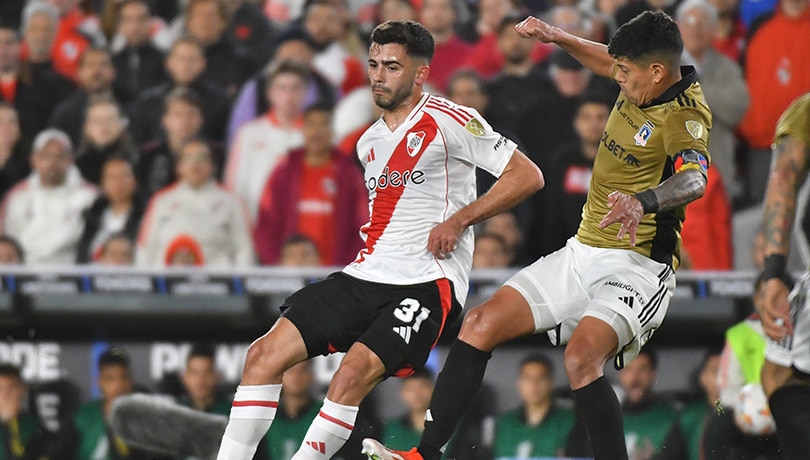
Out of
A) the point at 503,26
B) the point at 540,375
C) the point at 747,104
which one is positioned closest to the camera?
the point at 540,375

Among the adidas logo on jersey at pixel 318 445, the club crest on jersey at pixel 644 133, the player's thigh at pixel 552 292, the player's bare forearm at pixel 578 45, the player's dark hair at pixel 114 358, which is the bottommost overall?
the player's dark hair at pixel 114 358

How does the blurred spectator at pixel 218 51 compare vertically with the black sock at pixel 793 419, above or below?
above

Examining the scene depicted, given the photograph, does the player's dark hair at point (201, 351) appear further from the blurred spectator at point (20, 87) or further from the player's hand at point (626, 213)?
the player's hand at point (626, 213)

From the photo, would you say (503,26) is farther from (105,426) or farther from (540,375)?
(105,426)

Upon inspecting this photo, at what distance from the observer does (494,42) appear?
10320mm

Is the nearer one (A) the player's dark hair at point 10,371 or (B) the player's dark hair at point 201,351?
(B) the player's dark hair at point 201,351

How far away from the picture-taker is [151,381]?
8.40m

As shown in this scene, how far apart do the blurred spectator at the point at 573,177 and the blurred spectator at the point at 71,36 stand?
4.66 meters

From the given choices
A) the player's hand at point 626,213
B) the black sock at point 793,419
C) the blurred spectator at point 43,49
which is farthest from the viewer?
the blurred spectator at point 43,49

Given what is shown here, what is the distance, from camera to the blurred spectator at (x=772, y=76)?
30.9 ft

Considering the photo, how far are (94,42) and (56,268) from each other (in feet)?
12.5

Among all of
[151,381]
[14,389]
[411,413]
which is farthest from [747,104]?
[14,389]

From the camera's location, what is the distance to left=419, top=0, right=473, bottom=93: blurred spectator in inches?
402

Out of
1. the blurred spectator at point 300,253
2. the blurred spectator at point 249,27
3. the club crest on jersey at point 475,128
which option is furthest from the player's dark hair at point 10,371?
the club crest on jersey at point 475,128
